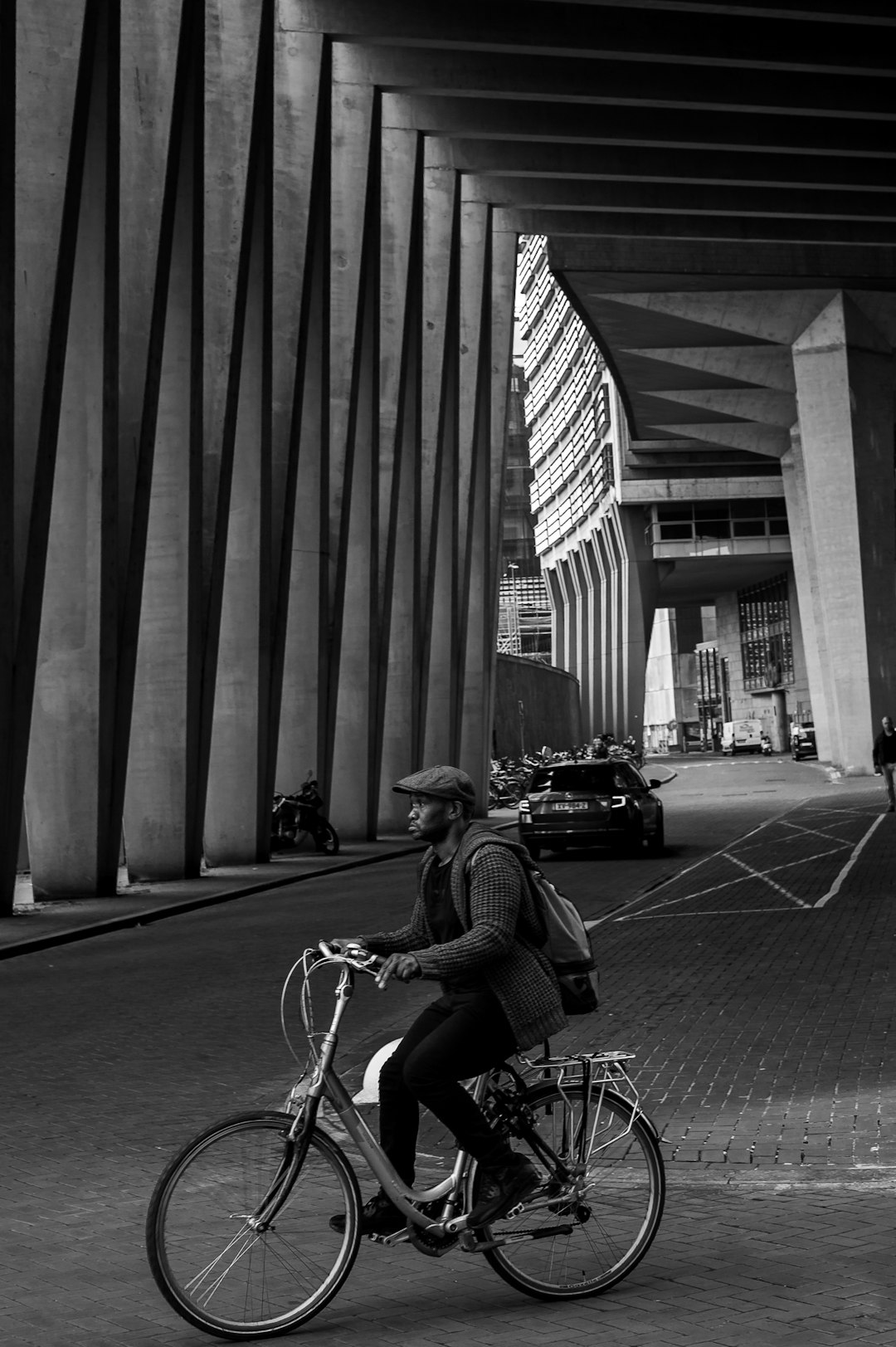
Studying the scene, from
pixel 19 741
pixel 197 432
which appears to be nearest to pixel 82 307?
pixel 197 432

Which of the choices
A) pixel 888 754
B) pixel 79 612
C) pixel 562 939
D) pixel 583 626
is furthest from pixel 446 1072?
pixel 583 626

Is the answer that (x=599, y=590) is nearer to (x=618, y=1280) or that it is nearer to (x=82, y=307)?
(x=82, y=307)

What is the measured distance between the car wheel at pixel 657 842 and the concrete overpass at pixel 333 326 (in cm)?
597

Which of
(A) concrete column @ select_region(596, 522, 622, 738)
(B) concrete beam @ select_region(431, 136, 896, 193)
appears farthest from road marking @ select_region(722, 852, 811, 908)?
(A) concrete column @ select_region(596, 522, 622, 738)

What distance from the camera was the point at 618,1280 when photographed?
480cm

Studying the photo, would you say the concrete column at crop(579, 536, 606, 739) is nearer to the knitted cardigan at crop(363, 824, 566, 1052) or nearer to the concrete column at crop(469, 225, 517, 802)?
the concrete column at crop(469, 225, 517, 802)

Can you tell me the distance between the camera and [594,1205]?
4969 millimetres

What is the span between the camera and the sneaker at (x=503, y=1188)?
4.64m

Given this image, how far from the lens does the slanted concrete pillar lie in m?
47.8

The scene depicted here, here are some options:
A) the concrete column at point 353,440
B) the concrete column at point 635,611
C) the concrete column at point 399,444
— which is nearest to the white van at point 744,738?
the concrete column at point 635,611

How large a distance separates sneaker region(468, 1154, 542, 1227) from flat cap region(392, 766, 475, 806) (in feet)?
3.41

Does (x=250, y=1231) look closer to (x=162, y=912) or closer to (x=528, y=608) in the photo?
(x=162, y=912)

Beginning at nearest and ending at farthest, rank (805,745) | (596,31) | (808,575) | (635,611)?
(596,31) < (808,575) < (805,745) < (635,611)

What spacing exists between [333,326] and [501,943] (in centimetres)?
2691
